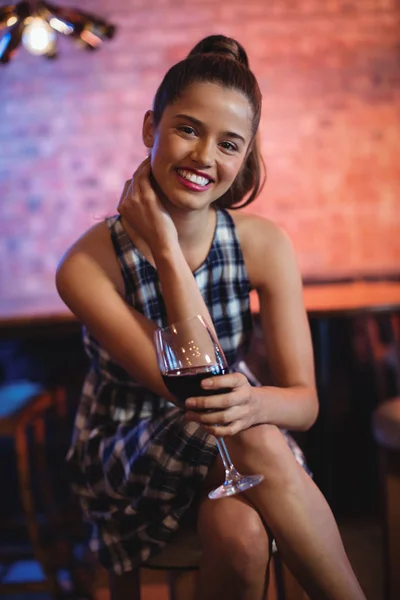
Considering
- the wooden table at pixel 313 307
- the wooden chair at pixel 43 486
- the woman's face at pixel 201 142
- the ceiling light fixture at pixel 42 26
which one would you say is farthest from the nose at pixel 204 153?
the ceiling light fixture at pixel 42 26

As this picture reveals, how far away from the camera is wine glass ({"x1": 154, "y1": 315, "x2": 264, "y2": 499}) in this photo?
0.97 m

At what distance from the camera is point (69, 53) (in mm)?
3812

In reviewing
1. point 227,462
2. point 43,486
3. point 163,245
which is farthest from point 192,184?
point 43,486

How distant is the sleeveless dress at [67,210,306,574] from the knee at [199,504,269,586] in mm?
108

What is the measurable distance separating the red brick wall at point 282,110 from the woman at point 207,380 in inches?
93.5

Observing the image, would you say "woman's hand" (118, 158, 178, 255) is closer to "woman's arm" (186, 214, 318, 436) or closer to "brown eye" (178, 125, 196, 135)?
"brown eye" (178, 125, 196, 135)

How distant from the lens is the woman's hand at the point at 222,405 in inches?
37.8

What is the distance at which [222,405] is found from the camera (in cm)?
97

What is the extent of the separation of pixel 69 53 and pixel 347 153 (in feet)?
5.39

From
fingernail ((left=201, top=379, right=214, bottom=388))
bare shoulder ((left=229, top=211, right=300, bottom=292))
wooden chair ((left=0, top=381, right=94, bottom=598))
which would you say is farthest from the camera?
wooden chair ((left=0, top=381, right=94, bottom=598))

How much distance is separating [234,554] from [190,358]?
0.31 m

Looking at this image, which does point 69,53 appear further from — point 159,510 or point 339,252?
point 159,510

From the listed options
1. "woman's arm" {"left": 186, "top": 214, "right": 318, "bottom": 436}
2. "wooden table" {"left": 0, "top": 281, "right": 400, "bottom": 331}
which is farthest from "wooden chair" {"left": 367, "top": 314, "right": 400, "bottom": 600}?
"woman's arm" {"left": 186, "top": 214, "right": 318, "bottom": 436}

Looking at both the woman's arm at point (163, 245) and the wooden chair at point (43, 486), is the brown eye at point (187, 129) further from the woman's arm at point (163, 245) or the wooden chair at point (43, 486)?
the wooden chair at point (43, 486)
